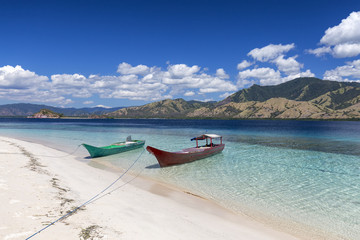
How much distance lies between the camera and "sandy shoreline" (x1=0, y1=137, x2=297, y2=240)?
7266 millimetres

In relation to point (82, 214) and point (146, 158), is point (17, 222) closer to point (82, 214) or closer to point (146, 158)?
point (82, 214)

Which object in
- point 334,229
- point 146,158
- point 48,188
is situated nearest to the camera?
point 334,229

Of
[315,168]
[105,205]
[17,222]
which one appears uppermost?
[17,222]

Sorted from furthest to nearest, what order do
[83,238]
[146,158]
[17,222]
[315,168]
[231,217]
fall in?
1. [146,158]
2. [315,168]
3. [231,217]
4. [17,222]
5. [83,238]

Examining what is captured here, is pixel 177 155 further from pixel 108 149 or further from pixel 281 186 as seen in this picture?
pixel 108 149

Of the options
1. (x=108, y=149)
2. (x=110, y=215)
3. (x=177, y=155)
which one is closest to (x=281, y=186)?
(x=177, y=155)

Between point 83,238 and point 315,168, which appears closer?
point 83,238

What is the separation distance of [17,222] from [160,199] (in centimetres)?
701

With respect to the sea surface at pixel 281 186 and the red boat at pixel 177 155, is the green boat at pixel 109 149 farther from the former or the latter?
the red boat at pixel 177 155

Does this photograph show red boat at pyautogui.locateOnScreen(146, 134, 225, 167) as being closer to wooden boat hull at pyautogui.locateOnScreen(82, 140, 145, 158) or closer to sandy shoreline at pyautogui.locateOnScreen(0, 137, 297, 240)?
sandy shoreline at pyautogui.locateOnScreen(0, 137, 297, 240)

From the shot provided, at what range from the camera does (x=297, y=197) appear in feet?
45.5

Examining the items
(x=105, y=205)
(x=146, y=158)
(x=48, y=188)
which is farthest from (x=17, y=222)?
(x=146, y=158)

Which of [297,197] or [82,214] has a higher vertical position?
[82,214]

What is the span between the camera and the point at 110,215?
8.95 m
